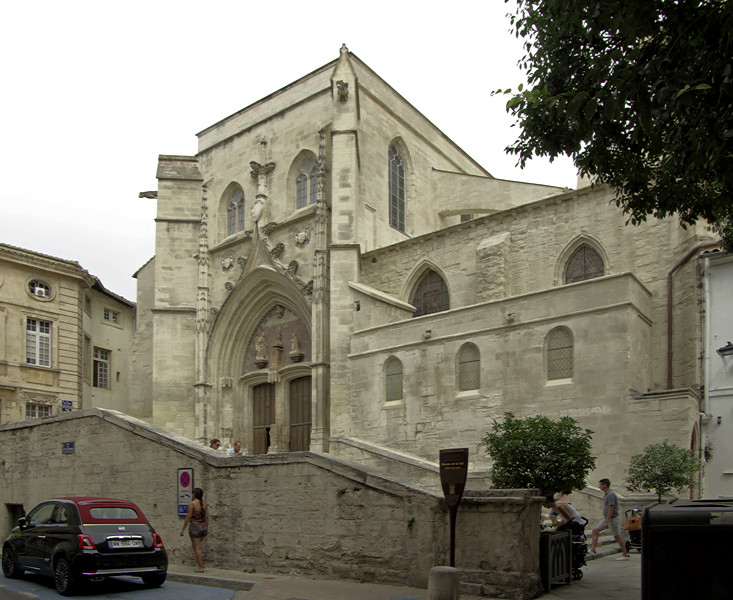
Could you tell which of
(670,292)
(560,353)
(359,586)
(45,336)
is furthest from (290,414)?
(359,586)

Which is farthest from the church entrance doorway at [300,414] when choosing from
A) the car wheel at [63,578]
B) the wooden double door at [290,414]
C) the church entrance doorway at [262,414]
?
the car wheel at [63,578]

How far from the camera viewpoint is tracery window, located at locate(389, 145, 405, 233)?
26000 millimetres

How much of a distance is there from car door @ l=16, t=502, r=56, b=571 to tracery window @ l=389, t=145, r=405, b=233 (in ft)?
54.7

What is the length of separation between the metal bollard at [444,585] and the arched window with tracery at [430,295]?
1464 centimetres

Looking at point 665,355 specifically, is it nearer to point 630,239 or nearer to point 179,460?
point 630,239

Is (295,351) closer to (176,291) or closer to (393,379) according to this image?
(176,291)

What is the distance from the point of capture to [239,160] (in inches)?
1092

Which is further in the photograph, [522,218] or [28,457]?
[522,218]

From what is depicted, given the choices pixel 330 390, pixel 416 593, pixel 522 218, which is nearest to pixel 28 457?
pixel 330 390

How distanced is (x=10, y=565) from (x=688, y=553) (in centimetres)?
941

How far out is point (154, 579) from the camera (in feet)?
33.4

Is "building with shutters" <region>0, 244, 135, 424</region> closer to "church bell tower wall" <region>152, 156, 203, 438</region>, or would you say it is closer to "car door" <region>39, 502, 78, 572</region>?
"church bell tower wall" <region>152, 156, 203, 438</region>

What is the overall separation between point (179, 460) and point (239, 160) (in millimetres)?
17214

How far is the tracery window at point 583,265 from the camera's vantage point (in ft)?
63.4
